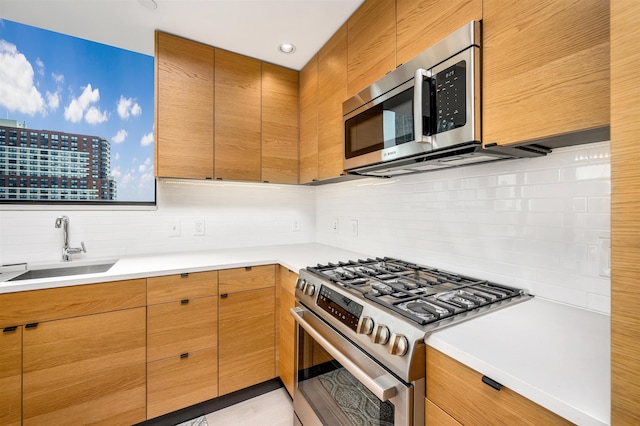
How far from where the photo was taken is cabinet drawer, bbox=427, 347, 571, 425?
595mm

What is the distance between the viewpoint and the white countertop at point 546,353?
54cm

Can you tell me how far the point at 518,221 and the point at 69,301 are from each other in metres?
2.16

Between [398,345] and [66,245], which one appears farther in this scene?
[66,245]

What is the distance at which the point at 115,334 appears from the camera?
4.84 feet

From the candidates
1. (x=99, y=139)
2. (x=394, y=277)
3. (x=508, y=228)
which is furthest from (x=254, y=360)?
(x=99, y=139)

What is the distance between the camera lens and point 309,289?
1399 mm

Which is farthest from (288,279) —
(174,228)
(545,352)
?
(545,352)

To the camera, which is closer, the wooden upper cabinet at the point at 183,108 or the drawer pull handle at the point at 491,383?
the drawer pull handle at the point at 491,383

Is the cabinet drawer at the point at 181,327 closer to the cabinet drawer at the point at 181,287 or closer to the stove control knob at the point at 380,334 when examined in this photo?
the cabinet drawer at the point at 181,287

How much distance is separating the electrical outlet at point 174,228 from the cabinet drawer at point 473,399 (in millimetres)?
2020

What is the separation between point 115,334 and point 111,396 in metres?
0.33

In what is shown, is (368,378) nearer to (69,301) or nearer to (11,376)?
(69,301)

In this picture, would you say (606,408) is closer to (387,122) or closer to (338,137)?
(387,122)

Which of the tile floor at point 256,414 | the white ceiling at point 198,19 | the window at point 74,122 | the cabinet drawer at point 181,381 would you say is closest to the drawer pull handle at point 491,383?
the tile floor at point 256,414
